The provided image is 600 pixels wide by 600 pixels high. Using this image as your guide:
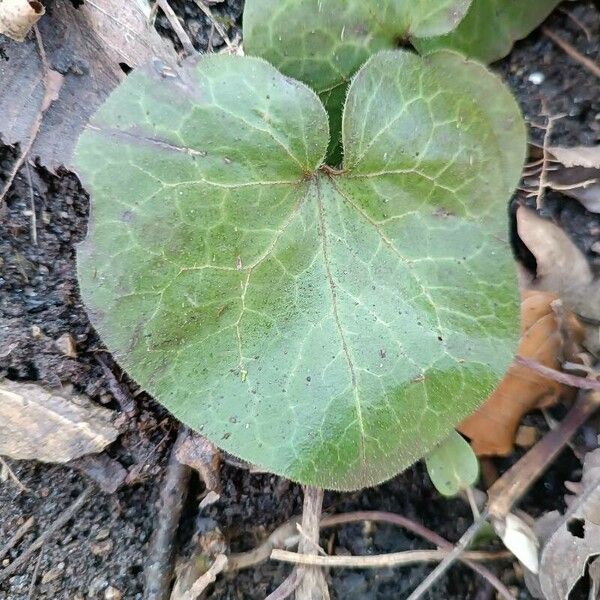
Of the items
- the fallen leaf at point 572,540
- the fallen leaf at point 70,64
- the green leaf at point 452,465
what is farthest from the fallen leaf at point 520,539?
the fallen leaf at point 70,64

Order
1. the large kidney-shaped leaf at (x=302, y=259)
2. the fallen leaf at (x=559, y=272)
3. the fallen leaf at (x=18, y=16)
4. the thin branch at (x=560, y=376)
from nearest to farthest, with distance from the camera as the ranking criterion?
1. the large kidney-shaped leaf at (x=302, y=259)
2. the fallen leaf at (x=18, y=16)
3. the thin branch at (x=560, y=376)
4. the fallen leaf at (x=559, y=272)

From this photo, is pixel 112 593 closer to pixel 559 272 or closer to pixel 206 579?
pixel 206 579

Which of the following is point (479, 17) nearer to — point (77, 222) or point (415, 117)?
point (415, 117)

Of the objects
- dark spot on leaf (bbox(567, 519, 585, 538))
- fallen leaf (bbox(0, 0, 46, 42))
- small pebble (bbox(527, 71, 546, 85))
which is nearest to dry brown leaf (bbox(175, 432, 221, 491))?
dark spot on leaf (bbox(567, 519, 585, 538))

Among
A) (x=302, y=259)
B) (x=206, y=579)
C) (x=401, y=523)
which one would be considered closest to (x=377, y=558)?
(x=401, y=523)

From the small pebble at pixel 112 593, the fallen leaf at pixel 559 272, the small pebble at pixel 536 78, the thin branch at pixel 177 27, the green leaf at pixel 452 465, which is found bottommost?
the small pebble at pixel 112 593

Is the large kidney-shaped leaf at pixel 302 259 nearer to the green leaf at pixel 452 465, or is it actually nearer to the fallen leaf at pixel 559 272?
the green leaf at pixel 452 465

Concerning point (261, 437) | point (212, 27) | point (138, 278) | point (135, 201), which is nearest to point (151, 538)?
point (261, 437)
